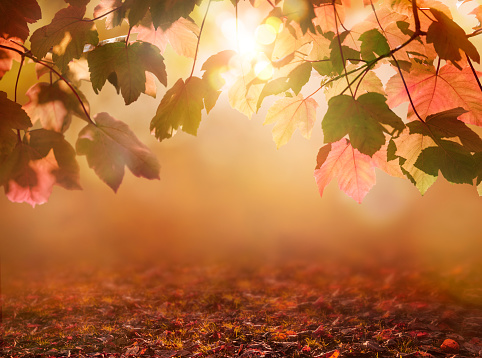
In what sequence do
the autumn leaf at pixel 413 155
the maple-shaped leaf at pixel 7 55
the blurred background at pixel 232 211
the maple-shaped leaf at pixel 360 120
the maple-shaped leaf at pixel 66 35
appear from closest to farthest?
the maple-shaped leaf at pixel 360 120, the autumn leaf at pixel 413 155, the maple-shaped leaf at pixel 66 35, the maple-shaped leaf at pixel 7 55, the blurred background at pixel 232 211

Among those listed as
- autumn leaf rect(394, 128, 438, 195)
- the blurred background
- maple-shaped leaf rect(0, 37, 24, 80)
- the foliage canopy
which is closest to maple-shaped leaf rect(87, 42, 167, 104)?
the foliage canopy

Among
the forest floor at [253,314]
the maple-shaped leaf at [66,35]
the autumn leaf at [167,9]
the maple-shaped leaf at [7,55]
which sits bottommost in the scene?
the forest floor at [253,314]

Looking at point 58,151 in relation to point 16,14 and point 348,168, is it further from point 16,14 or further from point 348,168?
point 348,168

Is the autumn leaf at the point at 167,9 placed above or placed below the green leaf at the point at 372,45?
above

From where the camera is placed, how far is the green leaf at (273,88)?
87cm

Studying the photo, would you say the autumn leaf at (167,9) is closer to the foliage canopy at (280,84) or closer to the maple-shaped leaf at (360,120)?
the foliage canopy at (280,84)

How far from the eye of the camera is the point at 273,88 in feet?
2.89

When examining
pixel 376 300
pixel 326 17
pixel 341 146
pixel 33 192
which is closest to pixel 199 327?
pixel 376 300

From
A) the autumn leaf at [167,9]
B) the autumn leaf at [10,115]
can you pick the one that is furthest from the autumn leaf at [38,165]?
the autumn leaf at [167,9]

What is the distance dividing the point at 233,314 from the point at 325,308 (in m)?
0.81

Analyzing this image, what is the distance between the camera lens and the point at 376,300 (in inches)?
135

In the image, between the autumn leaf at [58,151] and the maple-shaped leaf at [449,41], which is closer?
the maple-shaped leaf at [449,41]

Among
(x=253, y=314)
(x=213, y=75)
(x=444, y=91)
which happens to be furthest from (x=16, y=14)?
(x=253, y=314)

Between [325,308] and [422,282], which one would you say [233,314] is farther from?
[422,282]
